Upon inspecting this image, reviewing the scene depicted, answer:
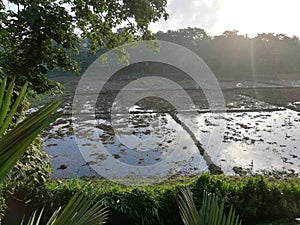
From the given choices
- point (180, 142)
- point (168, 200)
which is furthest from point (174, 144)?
point (168, 200)

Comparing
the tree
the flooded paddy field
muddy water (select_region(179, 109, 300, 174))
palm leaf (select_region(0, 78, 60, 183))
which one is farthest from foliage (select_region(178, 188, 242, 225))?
muddy water (select_region(179, 109, 300, 174))

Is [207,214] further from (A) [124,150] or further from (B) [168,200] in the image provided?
(A) [124,150]

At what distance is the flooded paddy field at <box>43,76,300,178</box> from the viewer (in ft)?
21.1

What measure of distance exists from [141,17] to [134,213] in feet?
6.38

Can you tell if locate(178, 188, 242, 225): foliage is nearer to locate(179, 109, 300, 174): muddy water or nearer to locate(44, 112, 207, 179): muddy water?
locate(44, 112, 207, 179): muddy water

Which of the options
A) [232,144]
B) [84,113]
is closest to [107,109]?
[84,113]

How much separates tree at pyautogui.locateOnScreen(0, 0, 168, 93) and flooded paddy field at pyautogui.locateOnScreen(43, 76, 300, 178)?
1865mm

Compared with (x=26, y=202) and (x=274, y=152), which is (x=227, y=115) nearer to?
(x=274, y=152)

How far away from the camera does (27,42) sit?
198cm

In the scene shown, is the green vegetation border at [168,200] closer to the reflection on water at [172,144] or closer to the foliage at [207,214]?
the foliage at [207,214]

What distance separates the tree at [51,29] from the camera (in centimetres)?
179

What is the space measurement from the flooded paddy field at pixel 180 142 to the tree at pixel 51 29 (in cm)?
187

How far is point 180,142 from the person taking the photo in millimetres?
8508

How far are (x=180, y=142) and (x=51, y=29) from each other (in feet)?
22.9
